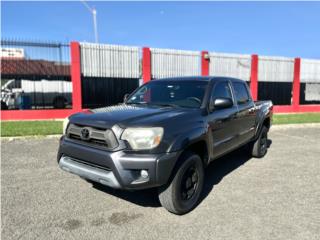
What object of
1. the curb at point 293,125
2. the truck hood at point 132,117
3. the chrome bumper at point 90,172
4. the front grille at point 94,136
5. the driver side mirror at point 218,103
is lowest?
the curb at point 293,125

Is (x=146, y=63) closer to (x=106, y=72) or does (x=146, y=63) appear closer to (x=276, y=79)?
(x=106, y=72)

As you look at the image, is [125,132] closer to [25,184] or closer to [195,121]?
[195,121]

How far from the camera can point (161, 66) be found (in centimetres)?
1545

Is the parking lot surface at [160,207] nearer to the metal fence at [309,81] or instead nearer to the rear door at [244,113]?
the rear door at [244,113]

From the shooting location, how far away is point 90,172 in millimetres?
3430

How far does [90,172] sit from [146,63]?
12.1 meters

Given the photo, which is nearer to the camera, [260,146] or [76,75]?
[260,146]

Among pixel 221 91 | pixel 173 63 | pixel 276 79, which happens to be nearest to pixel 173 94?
pixel 221 91

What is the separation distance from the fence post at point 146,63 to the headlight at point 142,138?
1181 centimetres

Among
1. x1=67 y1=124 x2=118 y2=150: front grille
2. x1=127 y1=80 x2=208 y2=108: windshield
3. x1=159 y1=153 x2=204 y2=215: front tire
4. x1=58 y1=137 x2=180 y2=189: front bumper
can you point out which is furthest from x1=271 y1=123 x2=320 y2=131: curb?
x1=67 y1=124 x2=118 y2=150: front grille

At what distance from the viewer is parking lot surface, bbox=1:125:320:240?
126 inches

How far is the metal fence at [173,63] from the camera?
15.3 m

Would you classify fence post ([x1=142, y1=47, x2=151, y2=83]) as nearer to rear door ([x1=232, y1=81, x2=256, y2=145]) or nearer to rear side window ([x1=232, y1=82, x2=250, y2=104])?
rear side window ([x1=232, y1=82, x2=250, y2=104])

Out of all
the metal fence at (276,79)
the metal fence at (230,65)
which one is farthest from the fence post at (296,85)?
the metal fence at (230,65)
